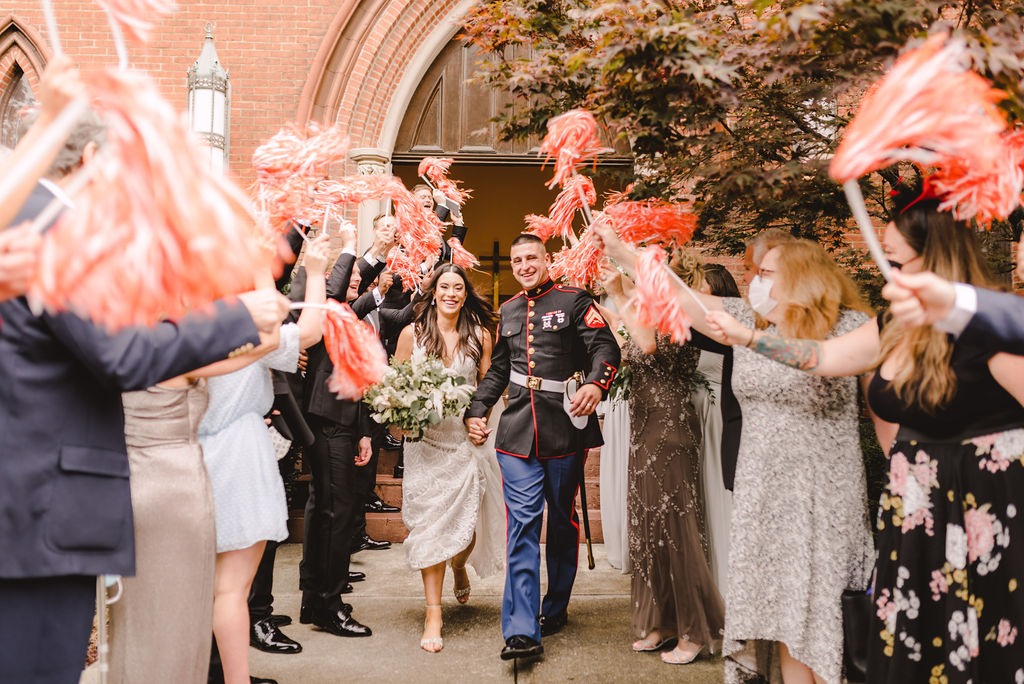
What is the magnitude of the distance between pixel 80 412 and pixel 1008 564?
8.30 ft

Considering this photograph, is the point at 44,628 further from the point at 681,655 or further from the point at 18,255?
the point at 681,655

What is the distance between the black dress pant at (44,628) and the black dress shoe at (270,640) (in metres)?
2.58

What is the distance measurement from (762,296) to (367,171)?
6.51 meters

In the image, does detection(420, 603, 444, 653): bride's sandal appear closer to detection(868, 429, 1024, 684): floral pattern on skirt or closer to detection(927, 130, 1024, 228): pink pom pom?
detection(868, 429, 1024, 684): floral pattern on skirt

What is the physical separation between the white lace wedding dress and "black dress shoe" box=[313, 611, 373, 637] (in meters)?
0.49

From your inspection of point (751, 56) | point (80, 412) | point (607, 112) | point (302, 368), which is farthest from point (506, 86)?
point (80, 412)

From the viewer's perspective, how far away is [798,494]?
9.50 feet

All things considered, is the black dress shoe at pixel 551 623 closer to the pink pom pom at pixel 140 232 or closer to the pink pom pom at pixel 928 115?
the pink pom pom at pixel 928 115

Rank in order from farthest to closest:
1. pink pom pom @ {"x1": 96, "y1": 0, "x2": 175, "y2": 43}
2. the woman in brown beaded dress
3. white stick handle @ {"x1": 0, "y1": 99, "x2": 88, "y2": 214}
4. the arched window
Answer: the arched window → the woman in brown beaded dress → pink pom pom @ {"x1": 96, "y1": 0, "x2": 175, "y2": 43} → white stick handle @ {"x1": 0, "y1": 99, "x2": 88, "y2": 214}

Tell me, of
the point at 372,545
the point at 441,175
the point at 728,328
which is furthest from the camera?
the point at 372,545

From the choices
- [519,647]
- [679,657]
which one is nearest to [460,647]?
[519,647]

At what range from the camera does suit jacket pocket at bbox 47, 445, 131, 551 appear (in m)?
1.64

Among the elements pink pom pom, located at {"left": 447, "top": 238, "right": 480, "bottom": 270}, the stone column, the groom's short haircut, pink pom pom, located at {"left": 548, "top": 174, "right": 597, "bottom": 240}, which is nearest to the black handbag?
pink pom pom, located at {"left": 548, "top": 174, "right": 597, "bottom": 240}

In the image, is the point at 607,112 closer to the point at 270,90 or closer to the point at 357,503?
the point at 357,503
